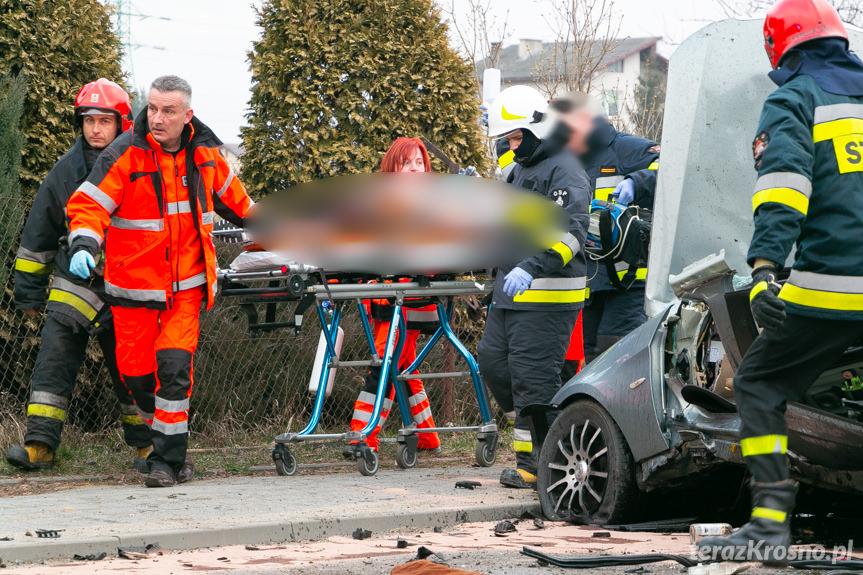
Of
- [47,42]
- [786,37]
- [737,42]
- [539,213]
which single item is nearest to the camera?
[786,37]

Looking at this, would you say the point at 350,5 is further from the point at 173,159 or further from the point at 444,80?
the point at 173,159

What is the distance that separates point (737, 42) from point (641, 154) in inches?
84.5

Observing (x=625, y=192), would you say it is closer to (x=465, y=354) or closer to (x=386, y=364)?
(x=465, y=354)

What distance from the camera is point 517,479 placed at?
20.9 ft

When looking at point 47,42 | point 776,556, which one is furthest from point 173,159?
point 776,556

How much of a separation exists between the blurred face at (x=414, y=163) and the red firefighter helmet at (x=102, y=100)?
1.70 m

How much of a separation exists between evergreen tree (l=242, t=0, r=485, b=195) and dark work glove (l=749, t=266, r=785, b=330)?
15.0ft

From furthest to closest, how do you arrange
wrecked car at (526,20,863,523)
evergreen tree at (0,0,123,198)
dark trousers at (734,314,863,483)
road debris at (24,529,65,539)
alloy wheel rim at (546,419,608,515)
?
evergreen tree at (0,0,123,198)
alloy wheel rim at (546,419,608,515)
road debris at (24,529,65,539)
wrecked car at (526,20,863,523)
dark trousers at (734,314,863,483)

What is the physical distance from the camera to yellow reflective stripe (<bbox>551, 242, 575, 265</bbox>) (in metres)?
6.28

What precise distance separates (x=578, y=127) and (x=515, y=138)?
1.97 ft

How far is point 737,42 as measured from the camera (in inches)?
222

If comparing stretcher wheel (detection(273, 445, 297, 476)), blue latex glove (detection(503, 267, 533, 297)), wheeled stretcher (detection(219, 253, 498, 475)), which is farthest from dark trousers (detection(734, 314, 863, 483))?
stretcher wheel (detection(273, 445, 297, 476))

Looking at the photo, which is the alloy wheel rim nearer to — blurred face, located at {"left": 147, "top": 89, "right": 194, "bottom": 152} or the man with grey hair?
the man with grey hair

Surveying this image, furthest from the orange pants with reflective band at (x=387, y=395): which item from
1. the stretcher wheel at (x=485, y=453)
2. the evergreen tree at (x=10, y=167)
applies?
the evergreen tree at (x=10, y=167)
